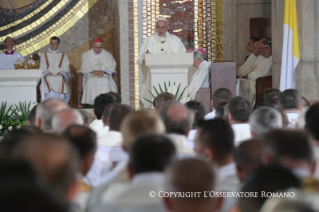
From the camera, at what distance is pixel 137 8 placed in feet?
42.5

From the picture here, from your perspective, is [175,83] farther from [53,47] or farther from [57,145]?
[57,145]

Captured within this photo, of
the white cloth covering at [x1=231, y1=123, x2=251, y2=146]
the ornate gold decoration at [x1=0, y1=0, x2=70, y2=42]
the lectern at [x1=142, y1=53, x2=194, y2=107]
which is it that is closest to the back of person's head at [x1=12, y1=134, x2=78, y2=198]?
the white cloth covering at [x1=231, y1=123, x2=251, y2=146]

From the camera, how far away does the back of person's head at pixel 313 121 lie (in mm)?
3912

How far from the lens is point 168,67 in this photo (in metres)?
10.0

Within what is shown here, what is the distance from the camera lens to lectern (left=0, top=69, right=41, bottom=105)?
412 inches

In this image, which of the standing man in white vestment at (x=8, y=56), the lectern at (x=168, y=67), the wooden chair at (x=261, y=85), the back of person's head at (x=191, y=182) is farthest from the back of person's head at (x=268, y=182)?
the standing man in white vestment at (x=8, y=56)

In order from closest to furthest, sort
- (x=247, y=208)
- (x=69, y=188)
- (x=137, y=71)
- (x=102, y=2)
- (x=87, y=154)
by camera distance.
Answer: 1. (x=69, y=188)
2. (x=247, y=208)
3. (x=87, y=154)
4. (x=137, y=71)
5. (x=102, y=2)

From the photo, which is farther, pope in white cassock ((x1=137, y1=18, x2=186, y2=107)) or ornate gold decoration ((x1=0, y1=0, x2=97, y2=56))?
ornate gold decoration ((x1=0, y1=0, x2=97, y2=56))

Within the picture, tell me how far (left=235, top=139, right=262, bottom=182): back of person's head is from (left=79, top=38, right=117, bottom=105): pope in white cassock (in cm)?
969

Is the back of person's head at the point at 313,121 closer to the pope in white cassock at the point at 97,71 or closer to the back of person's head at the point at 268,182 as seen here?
the back of person's head at the point at 268,182

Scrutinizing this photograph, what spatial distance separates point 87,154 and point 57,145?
1.09 metres

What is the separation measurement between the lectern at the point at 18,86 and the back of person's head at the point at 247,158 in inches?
305

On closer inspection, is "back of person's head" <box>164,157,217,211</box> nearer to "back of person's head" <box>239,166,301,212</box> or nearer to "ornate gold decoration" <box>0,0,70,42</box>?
"back of person's head" <box>239,166,301,212</box>

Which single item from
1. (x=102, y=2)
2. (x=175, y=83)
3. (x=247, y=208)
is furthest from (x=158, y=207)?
(x=102, y=2)
